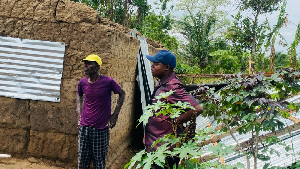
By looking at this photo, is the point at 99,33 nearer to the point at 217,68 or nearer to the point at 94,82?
the point at 94,82

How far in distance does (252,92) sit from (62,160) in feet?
9.55

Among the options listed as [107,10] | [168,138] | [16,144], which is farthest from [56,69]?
[107,10]

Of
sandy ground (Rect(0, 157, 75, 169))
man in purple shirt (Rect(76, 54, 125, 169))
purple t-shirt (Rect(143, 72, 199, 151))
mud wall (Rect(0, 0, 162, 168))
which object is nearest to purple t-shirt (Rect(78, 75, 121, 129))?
man in purple shirt (Rect(76, 54, 125, 169))

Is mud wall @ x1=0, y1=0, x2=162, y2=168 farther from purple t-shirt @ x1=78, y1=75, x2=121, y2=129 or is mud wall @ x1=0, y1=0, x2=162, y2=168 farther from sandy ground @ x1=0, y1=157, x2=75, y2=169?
purple t-shirt @ x1=78, y1=75, x2=121, y2=129

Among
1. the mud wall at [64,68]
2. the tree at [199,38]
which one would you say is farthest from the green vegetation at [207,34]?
the mud wall at [64,68]

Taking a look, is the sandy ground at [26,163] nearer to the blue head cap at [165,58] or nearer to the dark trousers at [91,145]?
the dark trousers at [91,145]

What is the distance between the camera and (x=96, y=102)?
10.1 ft

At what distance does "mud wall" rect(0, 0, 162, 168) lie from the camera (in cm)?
371

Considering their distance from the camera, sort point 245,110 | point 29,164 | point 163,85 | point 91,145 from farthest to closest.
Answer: point 29,164
point 91,145
point 163,85
point 245,110

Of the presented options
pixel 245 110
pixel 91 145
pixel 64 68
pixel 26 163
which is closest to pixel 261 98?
pixel 245 110

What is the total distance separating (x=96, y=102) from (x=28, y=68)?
1.37m

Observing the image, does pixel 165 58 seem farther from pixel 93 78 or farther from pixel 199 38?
pixel 199 38

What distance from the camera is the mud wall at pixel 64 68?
3707 millimetres

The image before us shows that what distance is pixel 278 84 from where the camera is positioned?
1.94 meters
